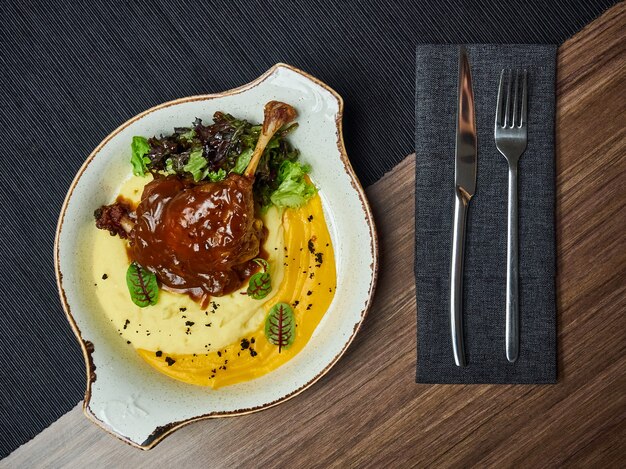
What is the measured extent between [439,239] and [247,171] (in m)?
0.69

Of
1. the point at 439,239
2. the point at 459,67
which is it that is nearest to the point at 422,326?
the point at 439,239

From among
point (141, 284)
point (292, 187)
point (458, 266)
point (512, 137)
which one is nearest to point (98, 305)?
point (141, 284)

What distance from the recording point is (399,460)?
7.02ft

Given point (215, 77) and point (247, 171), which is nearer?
point (247, 171)

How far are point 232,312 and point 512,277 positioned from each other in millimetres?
970

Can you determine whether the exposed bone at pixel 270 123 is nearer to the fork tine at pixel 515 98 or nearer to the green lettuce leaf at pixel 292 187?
the green lettuce leaf at pixel 292 187

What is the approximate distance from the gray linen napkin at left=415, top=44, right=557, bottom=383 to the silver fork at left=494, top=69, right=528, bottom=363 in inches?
0.9

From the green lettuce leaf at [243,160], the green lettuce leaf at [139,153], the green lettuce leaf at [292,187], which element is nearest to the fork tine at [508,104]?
the green lettuce leaf at [292,187]

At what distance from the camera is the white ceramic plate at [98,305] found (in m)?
1.94

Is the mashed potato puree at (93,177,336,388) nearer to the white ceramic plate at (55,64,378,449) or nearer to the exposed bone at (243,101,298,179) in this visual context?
the white ceramic plate at (55,64,378,449)

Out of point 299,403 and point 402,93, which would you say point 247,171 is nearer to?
point 402,93

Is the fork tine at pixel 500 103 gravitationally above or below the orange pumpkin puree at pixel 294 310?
above

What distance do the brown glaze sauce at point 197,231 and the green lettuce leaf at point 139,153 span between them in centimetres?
8

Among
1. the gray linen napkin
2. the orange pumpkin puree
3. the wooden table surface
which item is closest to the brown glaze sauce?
the orange pumpkin puree
